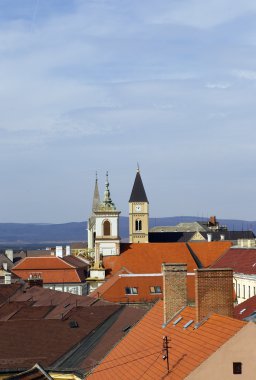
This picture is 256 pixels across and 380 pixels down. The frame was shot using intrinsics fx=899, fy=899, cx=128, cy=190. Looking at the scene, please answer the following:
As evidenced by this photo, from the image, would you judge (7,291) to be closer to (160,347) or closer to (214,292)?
(160,347)

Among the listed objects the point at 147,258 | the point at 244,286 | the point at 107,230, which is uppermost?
the point at 107,230

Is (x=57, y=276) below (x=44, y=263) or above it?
below

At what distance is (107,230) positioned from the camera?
114 meters

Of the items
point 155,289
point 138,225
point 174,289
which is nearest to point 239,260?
point 155,289

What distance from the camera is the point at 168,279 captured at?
31016 mm

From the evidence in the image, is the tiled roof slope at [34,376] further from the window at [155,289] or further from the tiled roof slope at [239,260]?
the window at [155,289]

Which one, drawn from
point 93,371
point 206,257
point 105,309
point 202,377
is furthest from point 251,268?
point 202,377

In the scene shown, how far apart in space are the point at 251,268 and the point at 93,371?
51712mm

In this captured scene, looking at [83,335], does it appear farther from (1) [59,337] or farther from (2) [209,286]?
(2) [209,286]

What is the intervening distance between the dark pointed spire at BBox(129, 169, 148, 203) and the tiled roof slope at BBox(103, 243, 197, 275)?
5404 centimetres

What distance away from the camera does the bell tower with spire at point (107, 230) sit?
111125 mm

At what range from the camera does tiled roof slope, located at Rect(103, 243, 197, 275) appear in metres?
101

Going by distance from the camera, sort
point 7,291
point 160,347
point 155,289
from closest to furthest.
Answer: point 160,347, point 7,291, point 155,289

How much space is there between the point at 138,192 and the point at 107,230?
49.7 meters
